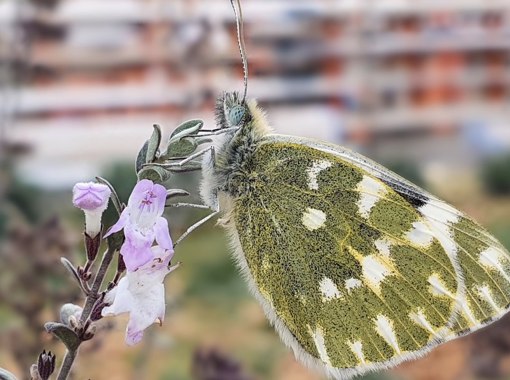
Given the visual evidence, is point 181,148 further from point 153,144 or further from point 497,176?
point 497,176

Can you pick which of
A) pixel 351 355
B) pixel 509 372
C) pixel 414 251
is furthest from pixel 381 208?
pixel 509 372

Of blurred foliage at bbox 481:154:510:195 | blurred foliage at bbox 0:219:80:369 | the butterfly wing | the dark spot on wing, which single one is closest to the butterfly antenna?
the butterfly wing

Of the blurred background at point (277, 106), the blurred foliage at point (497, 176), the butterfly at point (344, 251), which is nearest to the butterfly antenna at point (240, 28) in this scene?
the butterfly at point (344, 251)

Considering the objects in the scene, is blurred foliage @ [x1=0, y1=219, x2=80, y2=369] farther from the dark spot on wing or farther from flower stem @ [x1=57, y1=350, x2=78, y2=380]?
flower stem @ [x1=57, y1=350, x2=78, y2=380]

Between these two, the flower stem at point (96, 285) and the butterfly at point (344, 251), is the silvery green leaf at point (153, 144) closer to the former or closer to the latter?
the flower stem at point (96, 285)

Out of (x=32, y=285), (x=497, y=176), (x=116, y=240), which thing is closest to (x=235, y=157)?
(x=116, y=240)

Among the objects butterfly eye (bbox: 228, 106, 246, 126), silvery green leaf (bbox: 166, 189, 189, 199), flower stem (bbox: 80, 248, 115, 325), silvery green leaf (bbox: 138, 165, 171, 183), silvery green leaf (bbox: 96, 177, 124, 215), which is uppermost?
silvery green leaf (bbox: 138, 165, 171, 183)

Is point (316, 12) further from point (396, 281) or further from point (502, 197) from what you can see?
point (396, 281)

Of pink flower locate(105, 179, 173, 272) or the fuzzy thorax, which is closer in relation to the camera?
pink flower locate(105, 179, 173, 272)
